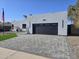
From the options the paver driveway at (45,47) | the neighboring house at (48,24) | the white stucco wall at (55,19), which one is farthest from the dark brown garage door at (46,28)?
the paver driveway at (45,47)

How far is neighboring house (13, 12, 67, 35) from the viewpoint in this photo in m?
28.7

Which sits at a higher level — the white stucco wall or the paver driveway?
the white stucco wall

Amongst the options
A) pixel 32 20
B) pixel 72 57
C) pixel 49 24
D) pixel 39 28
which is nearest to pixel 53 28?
pixel 49 24

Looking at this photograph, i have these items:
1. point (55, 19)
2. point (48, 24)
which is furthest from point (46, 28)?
point (55, 19)

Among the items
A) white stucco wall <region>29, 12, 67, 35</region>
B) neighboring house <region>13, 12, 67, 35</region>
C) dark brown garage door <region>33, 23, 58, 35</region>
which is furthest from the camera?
dark brown garage door <region>33, 23, 58, 35</region>

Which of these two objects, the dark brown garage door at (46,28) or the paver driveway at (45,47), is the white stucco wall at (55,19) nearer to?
the dark brown garage door at (46,28)

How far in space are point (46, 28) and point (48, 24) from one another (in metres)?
0.89

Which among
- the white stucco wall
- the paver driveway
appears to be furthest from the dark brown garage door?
the paver driveway

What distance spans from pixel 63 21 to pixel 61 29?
4.80ft

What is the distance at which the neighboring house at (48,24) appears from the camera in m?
28.7

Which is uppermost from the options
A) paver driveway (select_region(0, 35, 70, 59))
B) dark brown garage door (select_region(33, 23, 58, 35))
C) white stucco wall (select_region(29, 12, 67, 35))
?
white stucco wall (select_region(29, 12, 67, 35))

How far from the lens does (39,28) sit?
32.8 m

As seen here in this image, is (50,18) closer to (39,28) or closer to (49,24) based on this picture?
(49,24)

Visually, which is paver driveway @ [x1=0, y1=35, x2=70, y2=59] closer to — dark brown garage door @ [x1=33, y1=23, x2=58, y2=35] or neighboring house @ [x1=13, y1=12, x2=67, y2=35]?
neighboring house @ [x1=13, y1=12, x2=67, y2=35]
